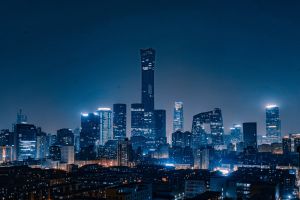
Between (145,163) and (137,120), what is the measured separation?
60.9 meters

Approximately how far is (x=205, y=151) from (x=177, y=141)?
129 feet

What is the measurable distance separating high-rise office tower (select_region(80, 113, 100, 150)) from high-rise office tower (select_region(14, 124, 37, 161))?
18.5m

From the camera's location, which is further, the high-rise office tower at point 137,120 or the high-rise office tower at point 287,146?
the high-rise office tower at point 137,120

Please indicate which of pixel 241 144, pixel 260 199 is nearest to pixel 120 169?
pixel 260 199

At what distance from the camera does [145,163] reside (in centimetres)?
8475

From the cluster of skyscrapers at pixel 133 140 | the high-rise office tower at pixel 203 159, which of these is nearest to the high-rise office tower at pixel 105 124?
the cluster of skyscrapers at pixel 133 140

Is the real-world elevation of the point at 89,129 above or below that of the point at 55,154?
above

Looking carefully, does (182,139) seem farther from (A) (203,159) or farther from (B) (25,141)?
(B) (25,141)

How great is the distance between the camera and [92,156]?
3674 inches

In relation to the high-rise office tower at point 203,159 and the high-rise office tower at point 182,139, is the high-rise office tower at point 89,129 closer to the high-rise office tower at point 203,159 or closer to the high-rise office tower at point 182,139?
the high-rise office tower at point 182,139

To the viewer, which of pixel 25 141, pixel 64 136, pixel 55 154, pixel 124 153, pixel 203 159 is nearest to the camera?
pixel 203 159

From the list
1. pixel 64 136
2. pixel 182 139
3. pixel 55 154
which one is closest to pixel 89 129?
pixel 64 136

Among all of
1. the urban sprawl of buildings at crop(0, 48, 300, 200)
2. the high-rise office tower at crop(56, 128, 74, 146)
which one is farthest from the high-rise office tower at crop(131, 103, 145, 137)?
the high-rise office tower at crop(56, 128, 74, 146)

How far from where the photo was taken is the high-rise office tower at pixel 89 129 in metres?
120
